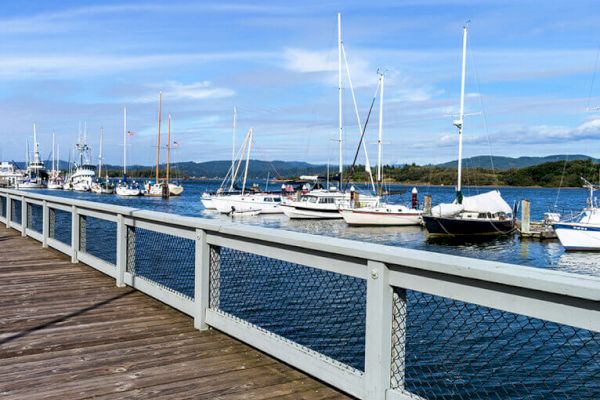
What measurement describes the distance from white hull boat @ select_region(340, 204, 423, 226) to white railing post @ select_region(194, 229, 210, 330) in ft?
121

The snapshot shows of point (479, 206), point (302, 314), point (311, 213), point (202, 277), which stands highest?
point (202, 277)

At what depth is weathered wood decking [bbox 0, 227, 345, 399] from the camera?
3.82 meters

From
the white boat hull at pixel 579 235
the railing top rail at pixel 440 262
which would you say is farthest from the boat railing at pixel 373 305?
the white boat hull at pixel 579 235

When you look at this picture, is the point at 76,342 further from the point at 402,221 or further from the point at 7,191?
the point at 402,221

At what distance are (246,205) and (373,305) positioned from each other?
160 ft

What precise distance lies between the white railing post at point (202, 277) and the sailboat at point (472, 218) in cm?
3214

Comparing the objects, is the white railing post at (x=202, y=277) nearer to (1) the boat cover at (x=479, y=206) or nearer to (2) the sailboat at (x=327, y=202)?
(1) the boat cover at (x=479, y=206)

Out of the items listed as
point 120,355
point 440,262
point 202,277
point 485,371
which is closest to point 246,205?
point 485,371

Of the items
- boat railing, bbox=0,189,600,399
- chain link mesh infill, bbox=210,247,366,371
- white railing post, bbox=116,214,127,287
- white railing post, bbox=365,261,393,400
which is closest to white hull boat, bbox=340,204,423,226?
chain link mesh infill, bbox=210,247,366,371

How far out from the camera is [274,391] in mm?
3818

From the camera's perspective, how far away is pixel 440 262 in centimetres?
305

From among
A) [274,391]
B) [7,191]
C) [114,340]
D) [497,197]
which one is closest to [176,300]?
[114,340]

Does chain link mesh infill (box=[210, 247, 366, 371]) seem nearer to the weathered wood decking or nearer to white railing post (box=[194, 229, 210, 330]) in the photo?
the weathered wood decking

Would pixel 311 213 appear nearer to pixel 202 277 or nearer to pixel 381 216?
pixel 381 216
